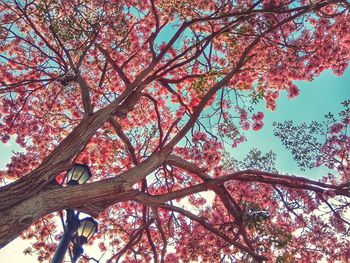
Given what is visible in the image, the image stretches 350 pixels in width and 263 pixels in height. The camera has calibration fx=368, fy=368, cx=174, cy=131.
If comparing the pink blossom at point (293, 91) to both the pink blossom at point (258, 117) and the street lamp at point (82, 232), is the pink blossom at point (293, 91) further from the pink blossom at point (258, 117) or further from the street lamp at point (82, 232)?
the street lamp at point (82, 232)

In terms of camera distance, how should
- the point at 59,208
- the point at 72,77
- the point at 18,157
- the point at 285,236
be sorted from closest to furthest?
the point at 59,208, the point at 285,236, the point at 72,77, the point at 18,157

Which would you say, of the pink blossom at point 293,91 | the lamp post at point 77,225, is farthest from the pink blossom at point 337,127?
the lamp post at point 77,225

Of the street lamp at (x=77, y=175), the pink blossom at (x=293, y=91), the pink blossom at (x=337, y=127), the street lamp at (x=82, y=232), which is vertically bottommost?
the street lamp at (x=82, y=232)

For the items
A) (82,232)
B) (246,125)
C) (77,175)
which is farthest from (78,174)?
(246,125)

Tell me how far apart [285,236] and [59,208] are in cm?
405

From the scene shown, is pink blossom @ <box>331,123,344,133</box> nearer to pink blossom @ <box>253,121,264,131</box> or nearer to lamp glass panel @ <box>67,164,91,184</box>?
pink blossom @ <box>253,121,264,131</box>

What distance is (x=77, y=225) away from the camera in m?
5.21

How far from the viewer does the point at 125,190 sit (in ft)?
16.8

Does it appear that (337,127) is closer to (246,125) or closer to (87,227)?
(246,125)

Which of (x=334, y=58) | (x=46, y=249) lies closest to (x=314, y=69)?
(x=334, y=58)

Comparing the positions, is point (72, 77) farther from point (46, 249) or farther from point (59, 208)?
point (46, 249)

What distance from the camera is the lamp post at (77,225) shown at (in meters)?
5.12

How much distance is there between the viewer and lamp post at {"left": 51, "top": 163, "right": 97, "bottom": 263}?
202 inches

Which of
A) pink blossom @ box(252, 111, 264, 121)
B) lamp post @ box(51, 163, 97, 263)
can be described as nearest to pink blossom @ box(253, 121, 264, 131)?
pink blossom @ box(252, 111, 264, 121)
